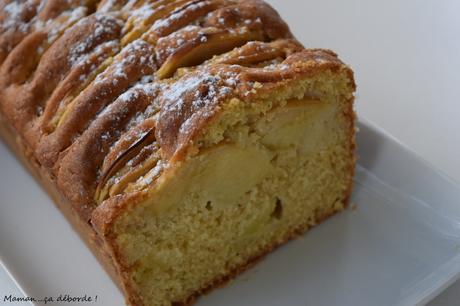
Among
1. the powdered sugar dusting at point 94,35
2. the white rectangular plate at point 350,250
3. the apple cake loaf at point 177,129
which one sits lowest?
the white rectangular plate at point 350,250

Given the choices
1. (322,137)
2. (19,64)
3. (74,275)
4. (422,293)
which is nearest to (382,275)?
(422,293)

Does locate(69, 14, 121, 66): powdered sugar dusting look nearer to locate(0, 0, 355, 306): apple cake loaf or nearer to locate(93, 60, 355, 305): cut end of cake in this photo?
locate(0, 0, 355, 306): apple cake loaf

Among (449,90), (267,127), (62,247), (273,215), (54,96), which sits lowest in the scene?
(449,90)

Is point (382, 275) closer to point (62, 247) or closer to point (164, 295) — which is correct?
point (164, 295)

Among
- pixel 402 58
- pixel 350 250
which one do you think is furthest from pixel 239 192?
pixel 402 58

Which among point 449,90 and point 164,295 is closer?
point 164,295

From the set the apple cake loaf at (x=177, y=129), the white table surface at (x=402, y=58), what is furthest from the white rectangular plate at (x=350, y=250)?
the white table surface at (x=402, y=58)

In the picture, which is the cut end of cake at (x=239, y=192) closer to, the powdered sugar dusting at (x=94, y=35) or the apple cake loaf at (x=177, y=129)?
the apple cake loaf at (x=177, y=129)
